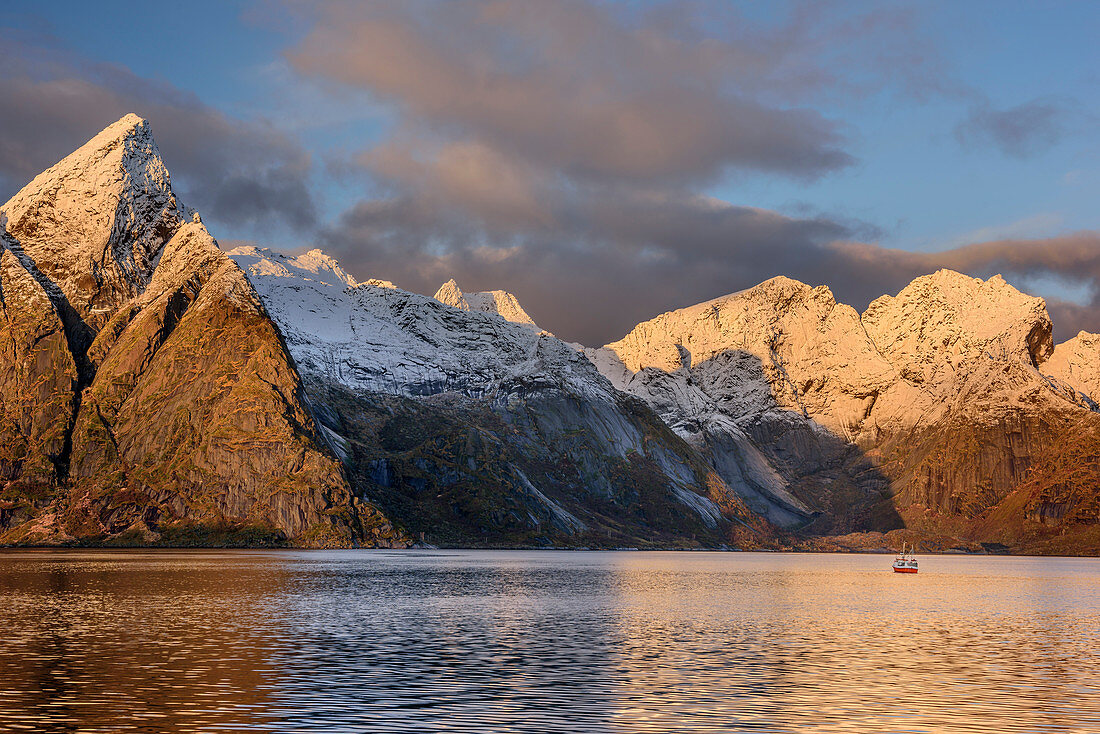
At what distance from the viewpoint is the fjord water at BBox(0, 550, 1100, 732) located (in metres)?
55.3

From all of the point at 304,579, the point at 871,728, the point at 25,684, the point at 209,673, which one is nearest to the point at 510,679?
the point at 209,673

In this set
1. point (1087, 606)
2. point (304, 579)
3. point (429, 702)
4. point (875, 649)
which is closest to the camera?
point (429, 702)

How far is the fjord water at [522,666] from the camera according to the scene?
55.3 meters

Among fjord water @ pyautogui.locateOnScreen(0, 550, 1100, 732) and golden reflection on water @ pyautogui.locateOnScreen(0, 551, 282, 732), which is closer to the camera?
golden reflection on water @ pyautogui.locateOnScreen(0, 551, 282, 732)

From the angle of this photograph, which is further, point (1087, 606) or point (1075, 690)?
point (1087, 606)

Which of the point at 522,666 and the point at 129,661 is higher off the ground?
the point at 129,661

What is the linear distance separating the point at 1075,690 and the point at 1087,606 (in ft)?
349

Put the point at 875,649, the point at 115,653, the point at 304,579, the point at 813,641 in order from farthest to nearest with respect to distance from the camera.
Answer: the point at 304,579
the point at 813,641
the point at 875,649
the point at 115,653

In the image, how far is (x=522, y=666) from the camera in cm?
7606

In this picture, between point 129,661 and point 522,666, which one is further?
point 522,666

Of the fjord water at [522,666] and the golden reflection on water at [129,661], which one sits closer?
the golden reflection on water at [129,661]

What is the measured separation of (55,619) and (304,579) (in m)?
86.3

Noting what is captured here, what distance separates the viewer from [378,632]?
98875mm

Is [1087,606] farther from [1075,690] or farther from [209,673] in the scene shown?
[209,673]
